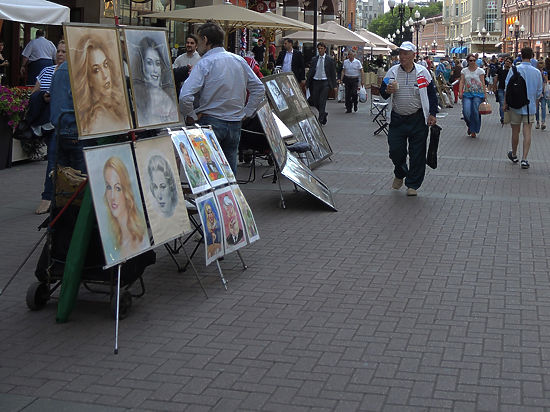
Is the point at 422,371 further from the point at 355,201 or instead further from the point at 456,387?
the point at 355,201

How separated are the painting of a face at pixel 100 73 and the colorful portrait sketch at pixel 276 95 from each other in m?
7.61

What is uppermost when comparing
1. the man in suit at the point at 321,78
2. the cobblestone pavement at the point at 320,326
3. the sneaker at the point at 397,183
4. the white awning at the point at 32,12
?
the white awning at the point at 32,12

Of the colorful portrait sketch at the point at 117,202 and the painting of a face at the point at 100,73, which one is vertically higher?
the painting of a face at the point at 100,73

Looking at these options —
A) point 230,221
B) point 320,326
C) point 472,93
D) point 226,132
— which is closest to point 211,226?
point 230,221

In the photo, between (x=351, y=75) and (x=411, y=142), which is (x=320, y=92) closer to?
(x=351, y=75)

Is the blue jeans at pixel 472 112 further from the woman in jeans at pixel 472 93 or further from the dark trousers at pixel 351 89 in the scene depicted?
the dark trousers at pixel 351 89

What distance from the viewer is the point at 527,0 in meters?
117

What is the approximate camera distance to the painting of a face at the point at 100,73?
596 centimetres

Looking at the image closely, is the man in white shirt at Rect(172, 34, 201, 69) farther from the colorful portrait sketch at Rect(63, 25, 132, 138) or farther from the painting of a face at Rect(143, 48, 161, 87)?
the colorful portrait sketch at Rect(63, 25, 132, 138)

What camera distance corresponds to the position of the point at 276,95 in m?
13.8

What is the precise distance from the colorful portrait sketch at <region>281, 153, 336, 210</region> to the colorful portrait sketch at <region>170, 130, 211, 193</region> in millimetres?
3220

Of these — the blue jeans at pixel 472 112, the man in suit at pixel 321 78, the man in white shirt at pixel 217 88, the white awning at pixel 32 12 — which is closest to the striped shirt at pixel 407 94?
the man in white shirt at pixel 217 88

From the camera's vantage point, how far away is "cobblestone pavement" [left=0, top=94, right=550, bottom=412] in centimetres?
487

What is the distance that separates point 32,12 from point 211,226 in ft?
25.6
